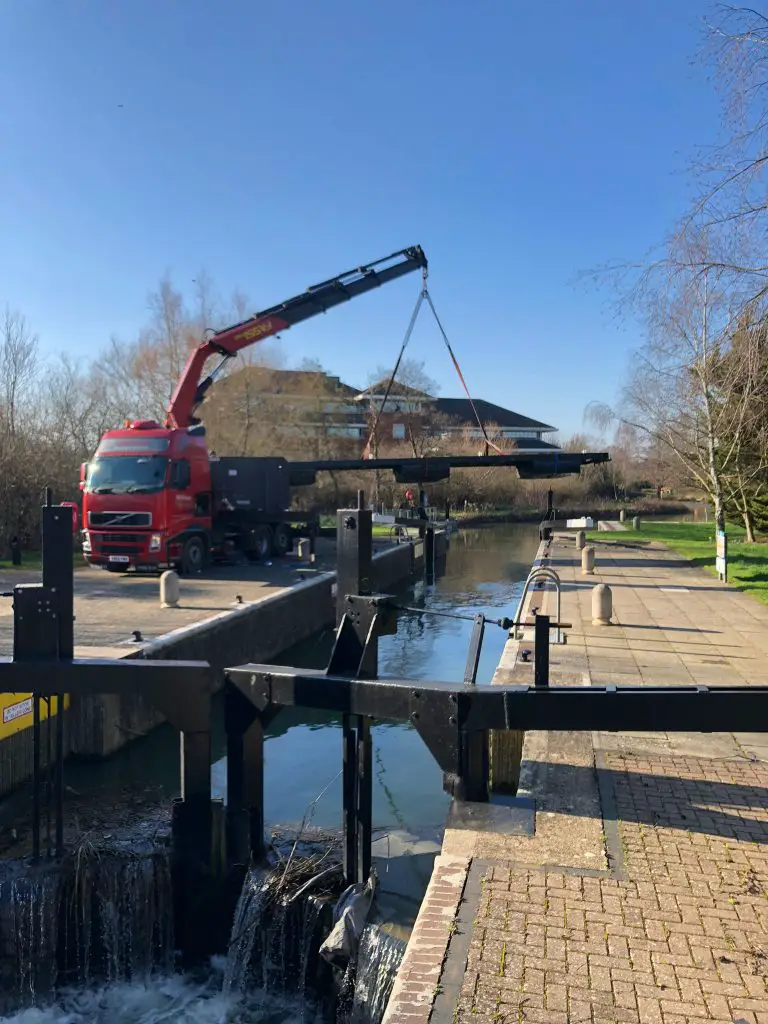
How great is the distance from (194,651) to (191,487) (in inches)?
283

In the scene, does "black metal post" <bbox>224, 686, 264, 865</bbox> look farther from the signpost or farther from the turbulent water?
the signpost

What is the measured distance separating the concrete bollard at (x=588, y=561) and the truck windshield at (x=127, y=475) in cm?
1030

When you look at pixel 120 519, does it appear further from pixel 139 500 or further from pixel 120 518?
pixel 139 500

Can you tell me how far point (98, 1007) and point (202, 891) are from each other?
39.7 inches

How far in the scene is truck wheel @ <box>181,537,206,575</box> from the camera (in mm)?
18625

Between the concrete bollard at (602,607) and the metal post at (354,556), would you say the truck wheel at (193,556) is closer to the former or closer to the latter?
the concrete bollard at (602,607)

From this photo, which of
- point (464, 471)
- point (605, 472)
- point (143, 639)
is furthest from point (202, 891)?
point (605, 472)

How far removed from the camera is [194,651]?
39.8ft

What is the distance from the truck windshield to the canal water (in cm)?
473

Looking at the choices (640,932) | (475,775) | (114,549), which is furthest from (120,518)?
(640,932)

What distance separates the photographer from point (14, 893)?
614 centimetres

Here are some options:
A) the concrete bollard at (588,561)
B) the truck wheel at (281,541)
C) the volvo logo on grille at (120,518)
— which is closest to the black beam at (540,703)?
the volvo logo on grille at (120,518)

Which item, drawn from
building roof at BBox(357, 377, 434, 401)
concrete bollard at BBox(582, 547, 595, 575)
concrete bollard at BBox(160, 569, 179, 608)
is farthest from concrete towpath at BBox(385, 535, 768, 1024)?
building roof at BBox(357, 377, 434, 401)

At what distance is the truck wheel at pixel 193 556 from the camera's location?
61.1ft
